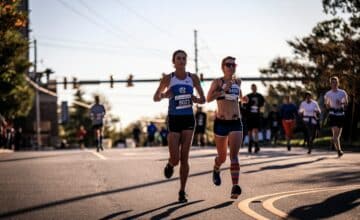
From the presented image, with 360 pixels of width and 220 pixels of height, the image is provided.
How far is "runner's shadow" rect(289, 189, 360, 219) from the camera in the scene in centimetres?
928

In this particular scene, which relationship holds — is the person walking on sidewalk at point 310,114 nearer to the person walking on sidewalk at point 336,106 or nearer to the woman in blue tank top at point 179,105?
the person walking on sidewalk at point 336,106

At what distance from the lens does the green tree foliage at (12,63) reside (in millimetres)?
26141

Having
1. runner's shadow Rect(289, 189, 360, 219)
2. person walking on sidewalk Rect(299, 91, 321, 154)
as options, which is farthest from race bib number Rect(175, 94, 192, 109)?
person walking on sidewalk Rect(299, 91, 321, 154)

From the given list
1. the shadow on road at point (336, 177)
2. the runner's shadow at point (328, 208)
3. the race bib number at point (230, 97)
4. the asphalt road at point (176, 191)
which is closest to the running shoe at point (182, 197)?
the asphalt road at point (176, 191)

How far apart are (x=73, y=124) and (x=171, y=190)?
146063 mm

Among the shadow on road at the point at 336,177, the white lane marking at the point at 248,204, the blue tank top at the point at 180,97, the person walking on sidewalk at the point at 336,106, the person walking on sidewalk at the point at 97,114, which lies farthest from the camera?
the person walking on sidewalk at the point at 97,114

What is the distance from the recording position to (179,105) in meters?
11.6

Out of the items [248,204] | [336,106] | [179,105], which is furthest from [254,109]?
[248,204]

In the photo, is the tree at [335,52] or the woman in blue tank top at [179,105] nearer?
the woman in blue tank top at [179,105]

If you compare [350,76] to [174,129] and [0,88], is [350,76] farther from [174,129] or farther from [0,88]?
[174,129]

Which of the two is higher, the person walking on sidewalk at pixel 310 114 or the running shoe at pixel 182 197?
the person walking on sidewalk at pixel 310 114

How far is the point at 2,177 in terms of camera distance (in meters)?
15.8

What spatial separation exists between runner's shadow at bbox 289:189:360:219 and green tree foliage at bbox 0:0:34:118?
54.4ft

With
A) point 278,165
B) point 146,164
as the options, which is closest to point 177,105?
point 278,165
